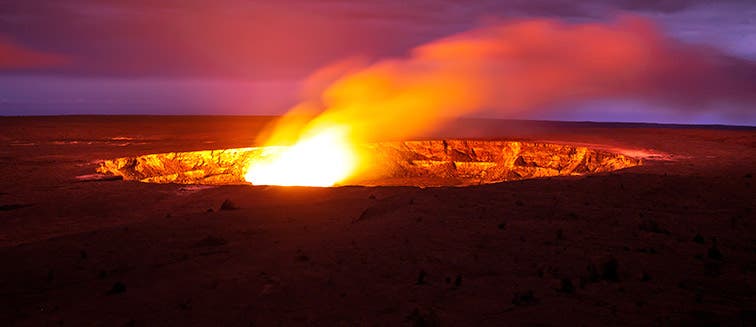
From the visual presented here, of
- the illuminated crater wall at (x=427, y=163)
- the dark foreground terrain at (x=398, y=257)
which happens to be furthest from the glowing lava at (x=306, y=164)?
the dark foreground terrain at (x=398, y=257)

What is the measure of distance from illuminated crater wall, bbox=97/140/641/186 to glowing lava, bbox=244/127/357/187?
1.97ft

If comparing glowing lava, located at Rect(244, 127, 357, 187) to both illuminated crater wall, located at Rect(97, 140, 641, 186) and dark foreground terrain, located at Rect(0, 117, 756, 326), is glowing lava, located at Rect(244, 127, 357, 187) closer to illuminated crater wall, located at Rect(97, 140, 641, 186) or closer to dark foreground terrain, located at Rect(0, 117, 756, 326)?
illuminated crater wall, located at Rect(97, 140, 641, 186)

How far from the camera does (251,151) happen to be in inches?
1217

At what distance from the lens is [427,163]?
35.8 meters

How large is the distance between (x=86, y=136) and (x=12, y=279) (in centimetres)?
3746

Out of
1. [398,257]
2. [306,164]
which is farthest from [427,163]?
[398,257]

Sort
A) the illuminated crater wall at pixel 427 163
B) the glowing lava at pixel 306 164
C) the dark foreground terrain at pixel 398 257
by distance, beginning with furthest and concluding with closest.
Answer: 1. the glowing lava at pixel 306 164
2. the illuminated crater wall at pixel 427 163
3. the dark foreground terrain at pixel 398 257

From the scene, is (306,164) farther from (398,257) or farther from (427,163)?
(398,257)

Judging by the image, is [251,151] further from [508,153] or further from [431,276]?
[431,276]

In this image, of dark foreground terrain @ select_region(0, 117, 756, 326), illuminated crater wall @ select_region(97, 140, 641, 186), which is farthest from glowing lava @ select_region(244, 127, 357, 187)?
dark foreground terrain @ select_region(0, 117, 756, 326)

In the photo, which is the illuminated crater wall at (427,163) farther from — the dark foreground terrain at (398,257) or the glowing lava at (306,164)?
the dark foreground terrain at (398,257)

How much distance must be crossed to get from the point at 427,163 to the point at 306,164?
847 centimetres

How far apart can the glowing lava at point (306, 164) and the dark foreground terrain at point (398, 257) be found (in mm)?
13617

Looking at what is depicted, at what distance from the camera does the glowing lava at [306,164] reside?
30297 millimetres
